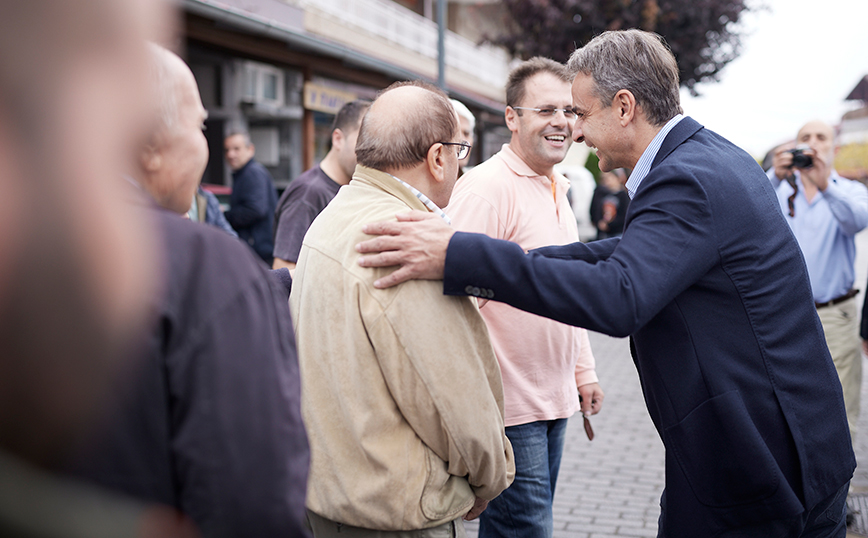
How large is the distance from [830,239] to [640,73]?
3336 mm

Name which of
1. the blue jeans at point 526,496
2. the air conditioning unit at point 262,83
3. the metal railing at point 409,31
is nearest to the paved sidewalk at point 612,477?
the blue jeans at point 526,496

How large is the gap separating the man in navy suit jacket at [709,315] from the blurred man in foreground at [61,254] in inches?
35.7

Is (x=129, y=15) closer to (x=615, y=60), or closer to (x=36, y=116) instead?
(x=36, y=116)

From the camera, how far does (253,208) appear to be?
23.6 ft

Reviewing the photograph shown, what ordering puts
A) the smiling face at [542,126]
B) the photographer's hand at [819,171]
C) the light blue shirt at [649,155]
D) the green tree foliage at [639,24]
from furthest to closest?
the green tree foliage at [639,24], the photographer's hand at [819,171], the smiling face at [542,126], the light blue shirt at [649,155]

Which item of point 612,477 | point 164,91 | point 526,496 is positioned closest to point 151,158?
point 164,91

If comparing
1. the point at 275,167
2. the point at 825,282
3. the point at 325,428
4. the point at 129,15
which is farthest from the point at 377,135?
the point at 275,167

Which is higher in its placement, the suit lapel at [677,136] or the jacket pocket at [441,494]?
Answer: the suit lapel at [677,136]

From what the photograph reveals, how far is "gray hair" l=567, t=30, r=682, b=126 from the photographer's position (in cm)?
221

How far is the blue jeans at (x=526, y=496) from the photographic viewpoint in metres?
2.87

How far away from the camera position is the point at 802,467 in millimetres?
1995

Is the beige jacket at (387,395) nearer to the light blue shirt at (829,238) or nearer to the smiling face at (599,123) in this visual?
Answer: the smiling face at (599,123)

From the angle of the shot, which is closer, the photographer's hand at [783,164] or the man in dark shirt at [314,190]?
the man in dark shirt at [314,190]

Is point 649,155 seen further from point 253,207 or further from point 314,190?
point 253,207
